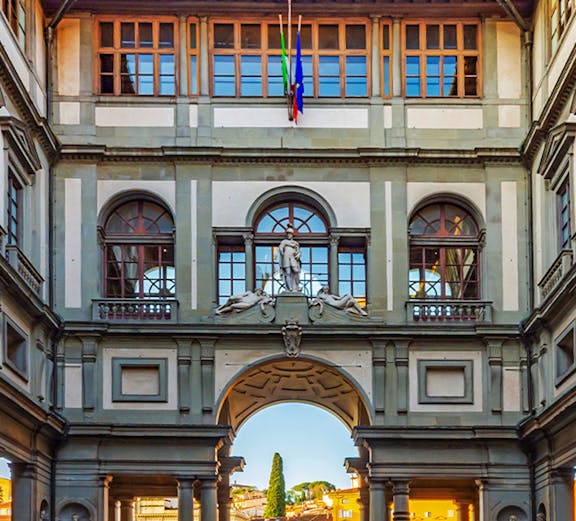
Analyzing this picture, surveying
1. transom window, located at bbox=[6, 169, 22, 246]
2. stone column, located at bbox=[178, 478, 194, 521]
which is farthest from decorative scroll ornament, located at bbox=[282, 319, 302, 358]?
transom window, located at bbox=[6, 169, 22, 246]

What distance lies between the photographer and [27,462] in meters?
38.5

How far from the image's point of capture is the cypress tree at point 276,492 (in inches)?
3750

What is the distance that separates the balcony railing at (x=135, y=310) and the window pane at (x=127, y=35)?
687 centimetres

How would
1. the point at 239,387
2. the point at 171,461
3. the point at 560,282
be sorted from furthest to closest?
the point at 239,387 < the point at 171,461 < the point at 560,282

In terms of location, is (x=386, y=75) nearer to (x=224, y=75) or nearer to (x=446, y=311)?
(x=224, y=75)

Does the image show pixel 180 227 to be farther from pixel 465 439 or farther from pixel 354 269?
pixel 465 439

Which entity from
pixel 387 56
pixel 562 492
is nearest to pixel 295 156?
pixel 387 56

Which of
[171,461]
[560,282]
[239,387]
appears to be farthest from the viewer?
[239,387]

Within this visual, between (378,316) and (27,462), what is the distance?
32.3ft

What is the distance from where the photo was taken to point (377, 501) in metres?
41.4

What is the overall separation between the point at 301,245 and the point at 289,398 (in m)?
6.76

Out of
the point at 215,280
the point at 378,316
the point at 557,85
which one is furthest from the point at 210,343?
the point at 557,85

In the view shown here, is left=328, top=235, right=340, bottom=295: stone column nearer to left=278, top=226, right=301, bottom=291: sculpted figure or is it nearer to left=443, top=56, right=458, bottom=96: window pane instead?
left=278, top=226, right=301, bottom=291: sculpted figure

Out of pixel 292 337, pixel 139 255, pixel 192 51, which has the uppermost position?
pixel 192 51
